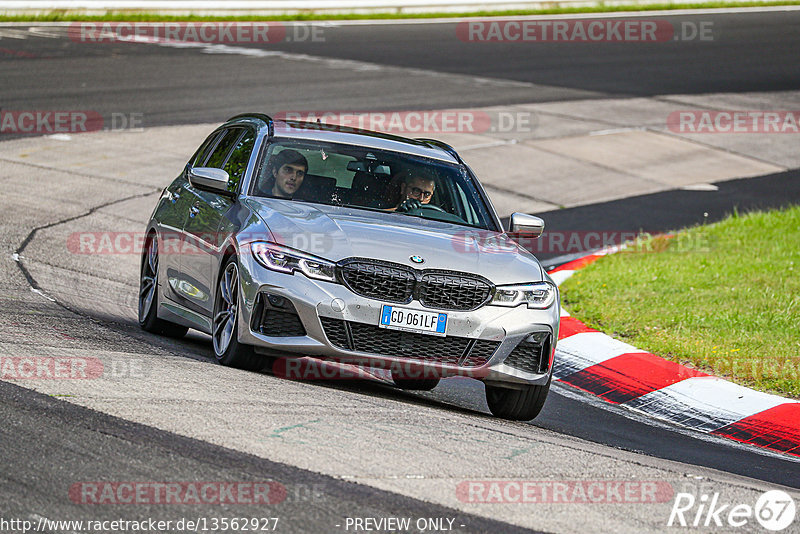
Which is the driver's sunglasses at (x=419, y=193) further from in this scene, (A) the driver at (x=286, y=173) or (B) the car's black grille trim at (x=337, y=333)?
(B) the car's black grille trim at (x=337, y=333)

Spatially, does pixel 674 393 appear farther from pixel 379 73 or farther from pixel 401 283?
pixel 379 73

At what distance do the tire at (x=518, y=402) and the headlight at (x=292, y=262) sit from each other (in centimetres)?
Result: 141

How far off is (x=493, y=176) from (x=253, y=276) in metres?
11.1

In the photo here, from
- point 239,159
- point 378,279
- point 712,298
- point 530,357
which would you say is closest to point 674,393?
point 530,357

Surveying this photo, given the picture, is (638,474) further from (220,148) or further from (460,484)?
(220,148)

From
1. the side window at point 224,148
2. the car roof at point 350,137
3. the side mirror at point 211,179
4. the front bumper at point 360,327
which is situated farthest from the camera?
the side window at point 224,148

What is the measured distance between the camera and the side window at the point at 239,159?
8633mm

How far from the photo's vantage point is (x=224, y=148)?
31.1ft

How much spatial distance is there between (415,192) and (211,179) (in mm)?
1374

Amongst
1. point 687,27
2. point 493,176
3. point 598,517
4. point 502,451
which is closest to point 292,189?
point 502,451

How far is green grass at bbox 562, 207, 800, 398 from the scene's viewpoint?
952 centimetres

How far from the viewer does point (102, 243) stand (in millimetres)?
13297

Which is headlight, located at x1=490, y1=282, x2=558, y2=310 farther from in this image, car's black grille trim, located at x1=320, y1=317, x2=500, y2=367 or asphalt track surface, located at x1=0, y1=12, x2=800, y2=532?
asphalt track surface, located at x1=0, y1=12, x2=800, y2=532

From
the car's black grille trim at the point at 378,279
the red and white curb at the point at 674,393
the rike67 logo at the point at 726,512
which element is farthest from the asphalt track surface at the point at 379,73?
the rike67 logo at the point at 726,512
